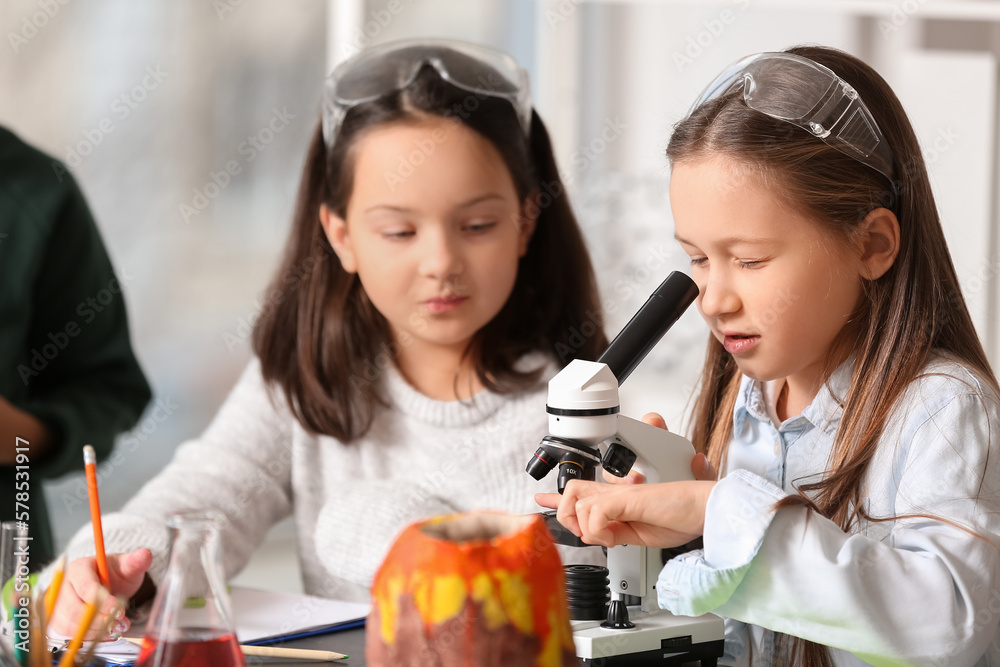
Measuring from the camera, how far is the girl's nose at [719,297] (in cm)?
110

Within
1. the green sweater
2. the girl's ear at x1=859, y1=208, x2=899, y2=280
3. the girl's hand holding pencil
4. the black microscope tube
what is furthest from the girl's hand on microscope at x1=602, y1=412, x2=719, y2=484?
the green sweater

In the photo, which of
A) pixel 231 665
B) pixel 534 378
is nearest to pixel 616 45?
pixel 534 378

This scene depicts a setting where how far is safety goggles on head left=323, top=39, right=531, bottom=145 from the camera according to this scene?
1.57 m

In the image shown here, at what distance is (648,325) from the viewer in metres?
1.08

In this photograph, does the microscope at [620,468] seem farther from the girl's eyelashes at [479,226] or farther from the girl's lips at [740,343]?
the girl's eyelashes at [479,226]

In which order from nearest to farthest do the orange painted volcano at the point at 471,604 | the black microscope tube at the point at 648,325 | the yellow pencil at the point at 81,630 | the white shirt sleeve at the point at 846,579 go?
1. the orange painted volcano at the point at 471,604
2. the yellow pencil at the point at 81,630
3. the white shirt sleeve at the point at 846,579
4. the black microscope tube at the point at 648,325

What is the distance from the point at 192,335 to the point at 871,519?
8.95 feet

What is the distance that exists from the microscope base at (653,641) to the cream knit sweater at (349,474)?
510mm

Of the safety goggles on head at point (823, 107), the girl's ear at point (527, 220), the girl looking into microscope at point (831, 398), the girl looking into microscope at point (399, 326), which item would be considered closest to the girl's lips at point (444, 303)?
the girl looking into microscope at point (399, 326)

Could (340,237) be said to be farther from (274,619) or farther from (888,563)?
(888,563)

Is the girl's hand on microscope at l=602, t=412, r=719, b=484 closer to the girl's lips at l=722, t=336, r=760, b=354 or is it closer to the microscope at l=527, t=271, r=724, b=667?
the microscope at l=527, t=271, r=724, b=667

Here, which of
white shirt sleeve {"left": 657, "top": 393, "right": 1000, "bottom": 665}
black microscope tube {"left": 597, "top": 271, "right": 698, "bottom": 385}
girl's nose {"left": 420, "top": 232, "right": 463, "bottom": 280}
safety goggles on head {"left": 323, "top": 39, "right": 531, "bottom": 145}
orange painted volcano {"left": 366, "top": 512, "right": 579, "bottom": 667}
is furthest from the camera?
safety goggles on head {"left": 323, "top": 39, "right": 531, "bottom": 145}

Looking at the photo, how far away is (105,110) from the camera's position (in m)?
3.02

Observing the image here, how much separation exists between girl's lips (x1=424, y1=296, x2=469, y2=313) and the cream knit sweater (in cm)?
20
